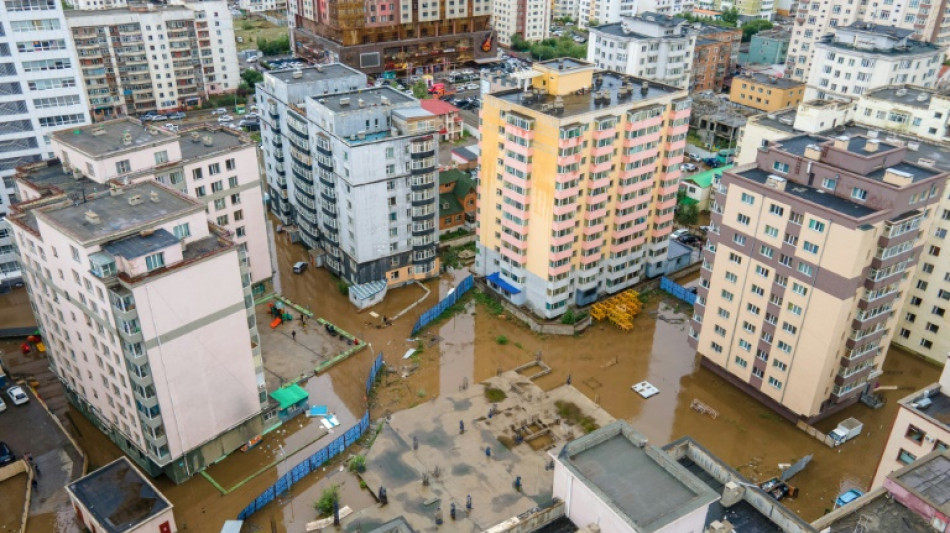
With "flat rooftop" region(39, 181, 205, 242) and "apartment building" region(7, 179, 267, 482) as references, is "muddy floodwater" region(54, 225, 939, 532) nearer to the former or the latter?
"apartment building" region(7, 179, 267, 482)

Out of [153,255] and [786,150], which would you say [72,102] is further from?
[786,150]

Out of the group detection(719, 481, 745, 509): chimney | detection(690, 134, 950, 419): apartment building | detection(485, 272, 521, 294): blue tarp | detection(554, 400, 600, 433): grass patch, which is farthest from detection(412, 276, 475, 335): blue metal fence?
detection(719, 481, 745, 509): chimney

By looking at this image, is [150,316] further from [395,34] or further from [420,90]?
[395,34]

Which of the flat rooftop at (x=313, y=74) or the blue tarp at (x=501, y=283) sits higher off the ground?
the flat rooftop at (x=313, y=74)

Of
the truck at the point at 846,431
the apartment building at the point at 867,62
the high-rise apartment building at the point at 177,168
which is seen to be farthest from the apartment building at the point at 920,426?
the apartment building at the point at 867,62

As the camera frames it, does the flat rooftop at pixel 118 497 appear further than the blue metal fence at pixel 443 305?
No

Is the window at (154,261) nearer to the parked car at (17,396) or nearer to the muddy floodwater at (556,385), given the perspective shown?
the muddy floodwater at (556,385)

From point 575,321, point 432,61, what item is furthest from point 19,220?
point 432,61
